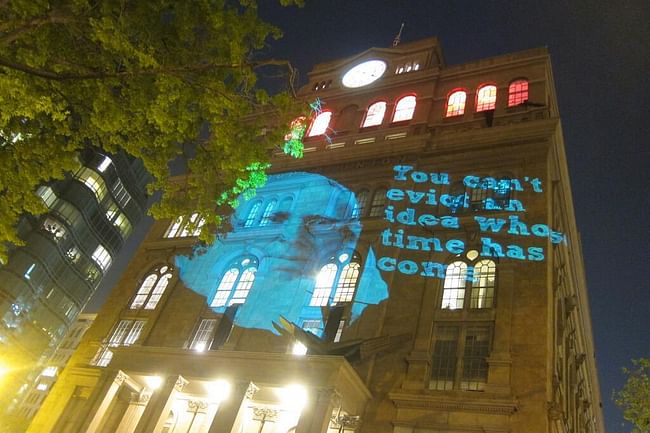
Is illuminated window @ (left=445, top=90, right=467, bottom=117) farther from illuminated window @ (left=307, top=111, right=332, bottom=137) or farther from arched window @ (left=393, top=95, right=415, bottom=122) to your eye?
illuminated window @ (left=307, top=111, right=332, bottom=137)

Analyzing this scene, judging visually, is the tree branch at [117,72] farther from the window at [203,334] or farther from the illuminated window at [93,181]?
the illuminated window at [93,181]

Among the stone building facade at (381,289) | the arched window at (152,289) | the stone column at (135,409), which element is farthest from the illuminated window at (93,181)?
the stone column at (135,409)

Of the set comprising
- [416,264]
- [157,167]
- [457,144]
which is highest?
[457,144]

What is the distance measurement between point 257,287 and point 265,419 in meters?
7.64

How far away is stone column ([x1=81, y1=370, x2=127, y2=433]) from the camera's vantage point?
798 inches

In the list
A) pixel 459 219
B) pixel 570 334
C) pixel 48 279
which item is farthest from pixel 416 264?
pixel 48 279

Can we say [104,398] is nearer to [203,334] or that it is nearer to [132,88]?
[203,334]

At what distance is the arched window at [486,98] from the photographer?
30.4 m

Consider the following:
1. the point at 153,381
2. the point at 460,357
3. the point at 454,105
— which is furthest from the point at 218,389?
the point at 454,105

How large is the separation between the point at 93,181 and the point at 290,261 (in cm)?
5802

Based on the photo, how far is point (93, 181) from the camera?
7450 centimetres

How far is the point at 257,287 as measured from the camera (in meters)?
26.6

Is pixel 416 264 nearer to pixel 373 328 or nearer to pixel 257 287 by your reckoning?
pixel 373 328

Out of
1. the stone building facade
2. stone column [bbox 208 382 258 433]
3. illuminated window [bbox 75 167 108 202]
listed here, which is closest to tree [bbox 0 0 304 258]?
the stone building facade
